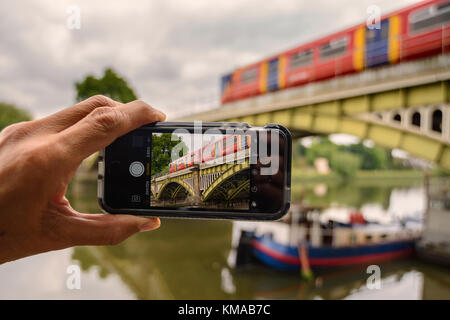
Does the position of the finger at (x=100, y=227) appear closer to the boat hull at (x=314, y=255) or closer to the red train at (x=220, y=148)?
the red train at (x=220, y=148)

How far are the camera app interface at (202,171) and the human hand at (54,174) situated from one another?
118 mm

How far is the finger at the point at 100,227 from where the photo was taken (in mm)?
867

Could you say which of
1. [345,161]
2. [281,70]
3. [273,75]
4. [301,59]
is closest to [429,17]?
[301,59]

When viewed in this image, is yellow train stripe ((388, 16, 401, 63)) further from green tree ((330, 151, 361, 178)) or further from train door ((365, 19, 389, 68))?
green tree ((330, 151, 361, 178))

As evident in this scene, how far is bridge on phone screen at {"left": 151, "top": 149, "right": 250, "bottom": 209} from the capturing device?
38.4 inches

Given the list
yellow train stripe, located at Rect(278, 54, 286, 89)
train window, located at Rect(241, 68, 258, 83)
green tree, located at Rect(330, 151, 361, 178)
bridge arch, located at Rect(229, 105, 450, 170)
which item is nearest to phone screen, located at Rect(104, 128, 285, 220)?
bridge arch, located at Rect(229, 105, 450, 170)

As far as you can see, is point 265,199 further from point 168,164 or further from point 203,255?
point 203,255

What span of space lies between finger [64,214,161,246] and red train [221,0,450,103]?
4.39 meters

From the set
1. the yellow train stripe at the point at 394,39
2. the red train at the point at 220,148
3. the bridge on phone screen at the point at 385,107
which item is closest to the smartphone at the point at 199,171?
the red train at the point at 220,148

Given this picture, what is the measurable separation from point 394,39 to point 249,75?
12.9 feet

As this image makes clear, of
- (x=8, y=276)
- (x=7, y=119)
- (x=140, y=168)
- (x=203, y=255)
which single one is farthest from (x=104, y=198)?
(x=7, y=119)

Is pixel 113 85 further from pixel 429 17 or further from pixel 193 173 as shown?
pixel 193 173

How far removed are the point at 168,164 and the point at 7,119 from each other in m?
11.7

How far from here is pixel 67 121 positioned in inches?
33.0
